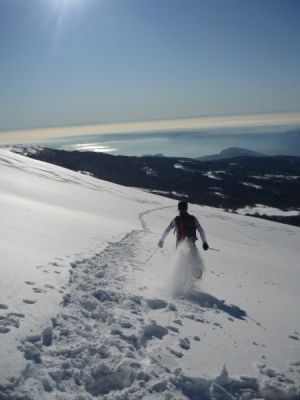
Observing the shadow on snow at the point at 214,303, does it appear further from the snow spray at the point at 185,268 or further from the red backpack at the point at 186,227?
the red backpack at the point at 186,227

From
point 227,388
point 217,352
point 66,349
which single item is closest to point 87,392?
point 66,349

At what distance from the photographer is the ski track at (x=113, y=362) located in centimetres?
506

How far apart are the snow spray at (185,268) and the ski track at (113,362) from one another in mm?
1865

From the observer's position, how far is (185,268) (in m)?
11.0

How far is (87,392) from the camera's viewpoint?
502 cm

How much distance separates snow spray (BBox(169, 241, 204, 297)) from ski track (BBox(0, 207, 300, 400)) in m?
1.87

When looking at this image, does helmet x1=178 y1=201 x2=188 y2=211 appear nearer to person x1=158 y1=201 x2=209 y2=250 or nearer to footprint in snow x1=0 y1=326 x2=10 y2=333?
person x1=158 y1=201 x2=209 y2=250

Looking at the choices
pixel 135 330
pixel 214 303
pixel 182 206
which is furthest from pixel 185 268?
pixel 135 330

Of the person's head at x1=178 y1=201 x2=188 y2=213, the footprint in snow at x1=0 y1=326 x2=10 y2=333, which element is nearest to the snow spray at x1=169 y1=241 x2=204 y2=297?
the person's head at x1=178 y1=201 x2=188 y2=213

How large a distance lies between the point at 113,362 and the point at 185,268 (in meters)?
5.59

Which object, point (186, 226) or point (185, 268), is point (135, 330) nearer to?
point (185, 268)

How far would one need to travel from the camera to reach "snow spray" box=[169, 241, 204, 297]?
33.6 feet

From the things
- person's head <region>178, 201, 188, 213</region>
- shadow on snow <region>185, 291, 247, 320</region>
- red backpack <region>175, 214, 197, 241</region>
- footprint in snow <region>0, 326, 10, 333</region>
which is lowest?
shadow on snow <region>185, 291, 247, 320</region>

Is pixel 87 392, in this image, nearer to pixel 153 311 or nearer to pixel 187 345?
pixel 187 345
